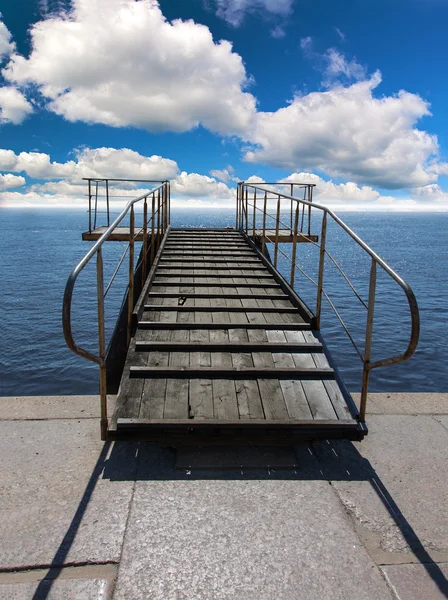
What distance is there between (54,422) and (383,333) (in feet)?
35.9

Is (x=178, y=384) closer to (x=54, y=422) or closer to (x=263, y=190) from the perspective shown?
(x=54, y=422)

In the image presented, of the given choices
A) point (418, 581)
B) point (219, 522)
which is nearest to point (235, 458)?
point (219, 522)

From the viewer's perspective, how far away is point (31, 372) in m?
9.67

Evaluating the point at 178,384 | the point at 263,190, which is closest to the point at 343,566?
the point at 178,384

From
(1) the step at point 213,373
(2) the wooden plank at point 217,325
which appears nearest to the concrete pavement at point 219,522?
(1) the step at point 213,373

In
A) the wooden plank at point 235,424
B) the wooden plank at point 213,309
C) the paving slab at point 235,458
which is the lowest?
the paving slab at point 235,458

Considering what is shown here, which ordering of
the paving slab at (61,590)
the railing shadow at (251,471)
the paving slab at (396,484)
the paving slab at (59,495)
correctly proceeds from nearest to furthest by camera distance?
1. the paving slab at (61,590)
2. the paving slab at (59,495)
3. the paving slab at (396,484)
4. the railing shadow at (251,471)

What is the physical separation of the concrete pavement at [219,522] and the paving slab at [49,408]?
19cm

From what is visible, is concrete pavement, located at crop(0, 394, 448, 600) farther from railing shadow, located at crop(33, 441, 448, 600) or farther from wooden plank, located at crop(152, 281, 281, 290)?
wooden plank, located at crop(152, 281, 281, 290)

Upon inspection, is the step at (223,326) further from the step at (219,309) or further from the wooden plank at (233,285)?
the wooden plank at (233,285)

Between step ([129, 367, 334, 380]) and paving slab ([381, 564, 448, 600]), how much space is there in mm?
1777

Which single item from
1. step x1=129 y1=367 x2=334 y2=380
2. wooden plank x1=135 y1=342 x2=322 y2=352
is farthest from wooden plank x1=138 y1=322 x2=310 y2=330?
step x1=129 y1=367 x2=334 y2=380

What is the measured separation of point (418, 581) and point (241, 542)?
0.85m

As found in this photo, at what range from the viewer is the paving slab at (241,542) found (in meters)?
2.10
